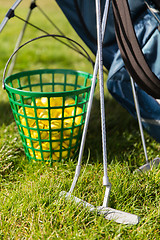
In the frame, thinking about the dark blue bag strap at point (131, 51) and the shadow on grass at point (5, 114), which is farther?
the shadow on grass at point (5, 114)

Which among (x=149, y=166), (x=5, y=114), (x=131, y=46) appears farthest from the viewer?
(x=5, y=114)

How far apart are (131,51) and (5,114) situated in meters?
1.01

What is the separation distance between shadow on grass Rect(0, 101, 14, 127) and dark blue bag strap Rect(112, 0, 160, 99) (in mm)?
891

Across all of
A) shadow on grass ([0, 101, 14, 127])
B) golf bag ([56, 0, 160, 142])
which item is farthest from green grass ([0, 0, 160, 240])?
golf bag ([56, 0, 160, 142])

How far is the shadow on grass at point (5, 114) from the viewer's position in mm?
1618

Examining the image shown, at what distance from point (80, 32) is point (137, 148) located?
67 cm

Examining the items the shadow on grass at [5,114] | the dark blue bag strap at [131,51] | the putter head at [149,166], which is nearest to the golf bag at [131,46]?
the dark blue bag strap at [131,51]

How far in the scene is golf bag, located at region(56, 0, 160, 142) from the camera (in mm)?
961

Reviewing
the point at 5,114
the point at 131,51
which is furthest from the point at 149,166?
the point at 5,114

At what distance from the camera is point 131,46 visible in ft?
3.15

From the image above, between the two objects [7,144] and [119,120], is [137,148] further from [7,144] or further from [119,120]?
[7,144]

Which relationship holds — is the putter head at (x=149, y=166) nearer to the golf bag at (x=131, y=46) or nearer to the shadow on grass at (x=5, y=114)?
the golf bag at (x=131, y=46)

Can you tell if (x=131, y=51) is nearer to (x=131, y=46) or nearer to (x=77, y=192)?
(x=131, y=46)

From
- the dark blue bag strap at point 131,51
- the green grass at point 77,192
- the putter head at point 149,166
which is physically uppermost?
the dark blue bag strap at point 131,51
